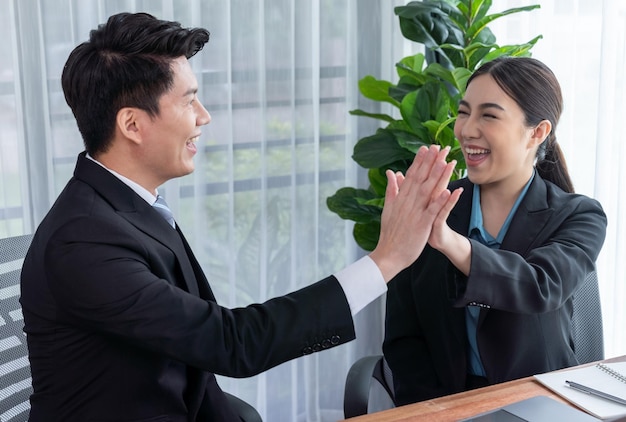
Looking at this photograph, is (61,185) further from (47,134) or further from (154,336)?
(154,336)

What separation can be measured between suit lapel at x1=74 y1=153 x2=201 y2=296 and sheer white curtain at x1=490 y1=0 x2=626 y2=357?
1729 mm

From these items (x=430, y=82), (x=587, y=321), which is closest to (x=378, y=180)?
(x=430, y=82)

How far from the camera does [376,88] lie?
2.90 meters

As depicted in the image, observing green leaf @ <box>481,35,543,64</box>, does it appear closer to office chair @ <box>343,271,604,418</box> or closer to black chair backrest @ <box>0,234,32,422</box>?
office chair @ <box>343,271,604,418</box>

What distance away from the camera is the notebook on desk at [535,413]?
1.49 metres

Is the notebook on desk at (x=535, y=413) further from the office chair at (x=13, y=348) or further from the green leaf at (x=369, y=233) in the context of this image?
the green leaf at (x=369, y=233)

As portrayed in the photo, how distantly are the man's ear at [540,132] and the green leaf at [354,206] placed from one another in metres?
0.91

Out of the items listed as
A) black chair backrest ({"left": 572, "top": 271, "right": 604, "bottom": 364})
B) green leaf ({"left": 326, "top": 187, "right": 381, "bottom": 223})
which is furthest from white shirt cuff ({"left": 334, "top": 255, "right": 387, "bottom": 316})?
green leaf ({"left": 326, "top": 187, "right": 381, "bottom": 223})

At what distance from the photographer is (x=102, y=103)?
157 cm

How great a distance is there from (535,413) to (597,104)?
1.59 m

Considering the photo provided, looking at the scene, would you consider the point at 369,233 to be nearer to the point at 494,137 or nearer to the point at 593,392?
the point at 494,137

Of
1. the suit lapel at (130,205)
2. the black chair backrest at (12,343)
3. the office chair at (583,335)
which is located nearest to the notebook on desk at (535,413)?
the office chair at (583,335)

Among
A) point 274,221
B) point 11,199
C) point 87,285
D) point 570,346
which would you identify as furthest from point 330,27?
point 87,285

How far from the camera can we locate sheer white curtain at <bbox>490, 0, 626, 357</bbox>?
2.73 m
